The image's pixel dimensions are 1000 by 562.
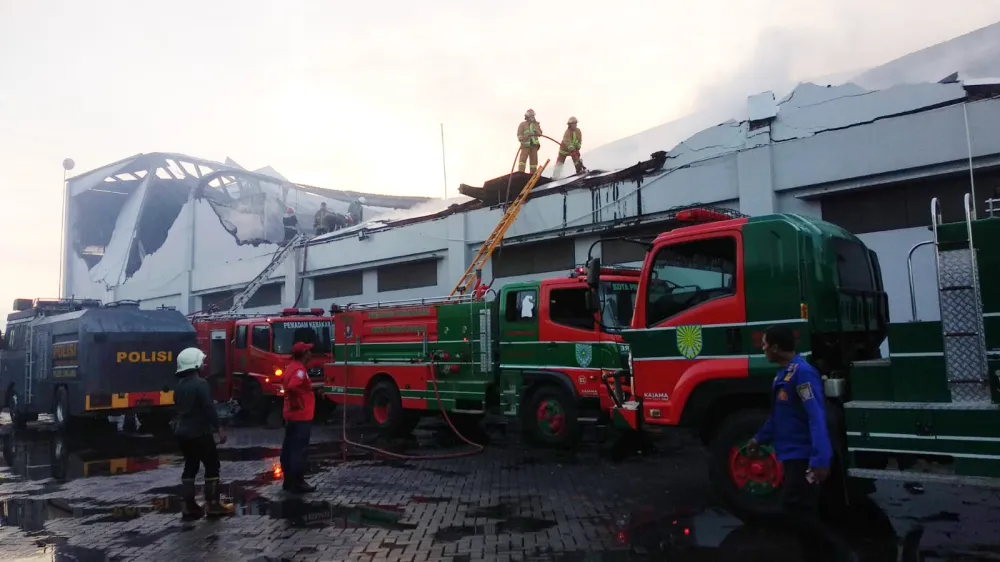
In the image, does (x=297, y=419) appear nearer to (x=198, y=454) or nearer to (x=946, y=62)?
(x=198, y=454)

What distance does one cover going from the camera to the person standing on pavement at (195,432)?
21.8ft

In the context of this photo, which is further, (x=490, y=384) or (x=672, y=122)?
(x=672, y=122)

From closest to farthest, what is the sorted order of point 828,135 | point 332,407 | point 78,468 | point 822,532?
point 822,532
point 78,468
point 828,135
point 332,407

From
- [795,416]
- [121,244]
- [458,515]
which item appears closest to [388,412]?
[458,515]

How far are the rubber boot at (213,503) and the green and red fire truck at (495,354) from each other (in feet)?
15.0

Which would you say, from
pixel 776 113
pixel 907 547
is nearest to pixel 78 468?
pixel 907 547

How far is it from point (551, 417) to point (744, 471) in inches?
172

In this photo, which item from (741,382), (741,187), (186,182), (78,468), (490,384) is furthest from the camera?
(186,182)

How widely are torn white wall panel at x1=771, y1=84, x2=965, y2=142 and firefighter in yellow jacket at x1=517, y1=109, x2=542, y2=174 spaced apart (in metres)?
6.34

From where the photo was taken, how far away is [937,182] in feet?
36.6

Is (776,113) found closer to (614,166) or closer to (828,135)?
(828,135)

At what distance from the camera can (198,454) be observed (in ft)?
22.2

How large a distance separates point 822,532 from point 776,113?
29.6 ft

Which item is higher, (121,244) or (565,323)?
(121,244)
